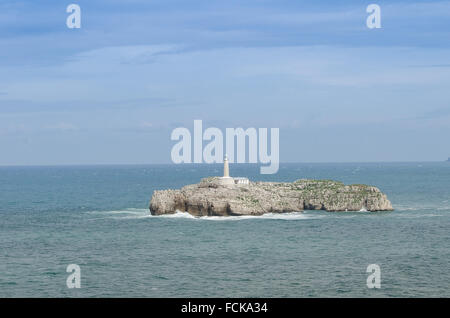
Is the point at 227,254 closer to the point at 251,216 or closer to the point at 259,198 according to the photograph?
the point at 251,216

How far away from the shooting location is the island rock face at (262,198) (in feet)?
→ 272

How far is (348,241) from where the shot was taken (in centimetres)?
6278

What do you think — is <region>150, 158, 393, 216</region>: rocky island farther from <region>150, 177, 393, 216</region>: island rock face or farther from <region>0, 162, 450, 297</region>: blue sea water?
<region>0, 162, 450, 297</region>: blue sea water

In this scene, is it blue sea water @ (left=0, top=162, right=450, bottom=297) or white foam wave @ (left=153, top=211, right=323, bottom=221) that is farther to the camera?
white foam wave @ (left=153, top=211, right=323, bottom=221)

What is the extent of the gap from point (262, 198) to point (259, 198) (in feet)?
1.46

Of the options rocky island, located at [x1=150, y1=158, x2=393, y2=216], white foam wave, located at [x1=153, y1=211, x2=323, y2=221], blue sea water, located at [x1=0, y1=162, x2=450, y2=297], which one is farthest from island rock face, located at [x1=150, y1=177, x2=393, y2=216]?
blue sea water, located at [x1=0, y1=162, x2=450, y2=297]

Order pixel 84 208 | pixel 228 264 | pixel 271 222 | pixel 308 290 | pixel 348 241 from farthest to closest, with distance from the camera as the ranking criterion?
1. pixel 84 208
2. pixel 271 222
3. pixel 348 241
4. pixel 228 264
5. pixel 308 290

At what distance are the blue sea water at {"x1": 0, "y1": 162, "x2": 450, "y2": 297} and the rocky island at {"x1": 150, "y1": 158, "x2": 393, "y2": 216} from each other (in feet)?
7.29

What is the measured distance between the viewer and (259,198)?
8688 cm

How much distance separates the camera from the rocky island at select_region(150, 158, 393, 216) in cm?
8288

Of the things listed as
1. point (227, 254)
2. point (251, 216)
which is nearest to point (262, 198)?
point (251, 216)
